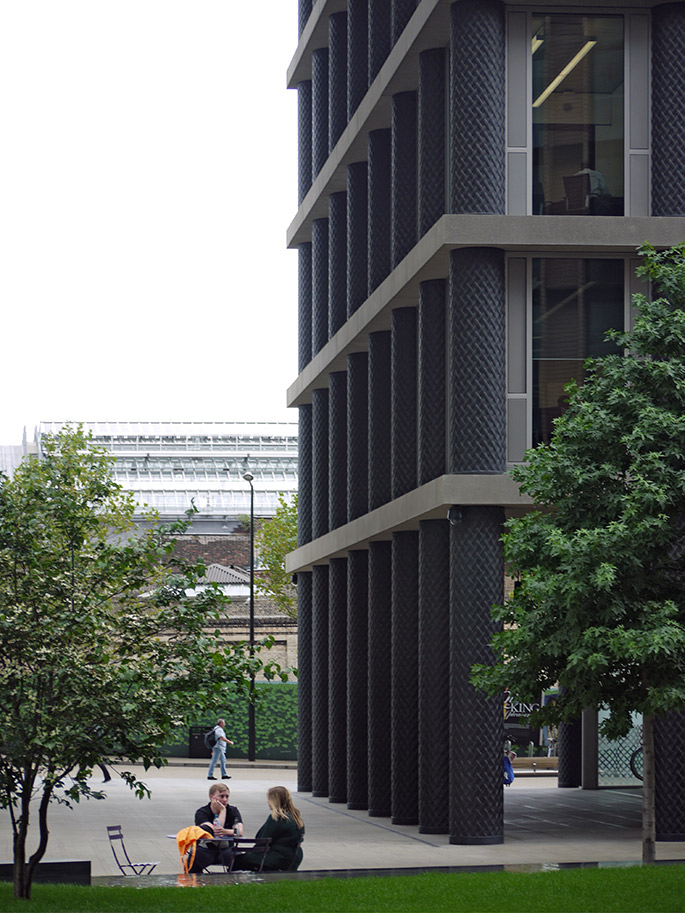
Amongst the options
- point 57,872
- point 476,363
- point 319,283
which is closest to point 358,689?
point 476,363

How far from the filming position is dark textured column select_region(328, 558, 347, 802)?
3312cm

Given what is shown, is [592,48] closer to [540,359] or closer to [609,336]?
[540,359]

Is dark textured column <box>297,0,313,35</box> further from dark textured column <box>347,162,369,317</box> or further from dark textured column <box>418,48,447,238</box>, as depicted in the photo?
dark textured column <box>418,48,447,238</box>

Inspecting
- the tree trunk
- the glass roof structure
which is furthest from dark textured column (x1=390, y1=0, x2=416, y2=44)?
the glass roof structure

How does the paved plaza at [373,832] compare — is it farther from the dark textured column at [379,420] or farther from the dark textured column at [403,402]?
the dark textured column at [379,420]

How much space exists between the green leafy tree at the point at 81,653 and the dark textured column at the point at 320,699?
20.3 m

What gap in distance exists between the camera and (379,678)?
1166 inches

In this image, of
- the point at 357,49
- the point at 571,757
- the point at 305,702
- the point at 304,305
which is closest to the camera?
the point at 357,49

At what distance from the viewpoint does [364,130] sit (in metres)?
31.1

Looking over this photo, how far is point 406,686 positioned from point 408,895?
38.9ft

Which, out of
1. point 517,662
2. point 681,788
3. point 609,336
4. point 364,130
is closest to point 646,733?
point 517,662

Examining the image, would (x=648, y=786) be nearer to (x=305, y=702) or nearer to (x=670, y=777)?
(x=670, y=777)

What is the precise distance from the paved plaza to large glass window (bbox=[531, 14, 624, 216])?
34.8 ft

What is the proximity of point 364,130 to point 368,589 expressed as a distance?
9.77 metres
